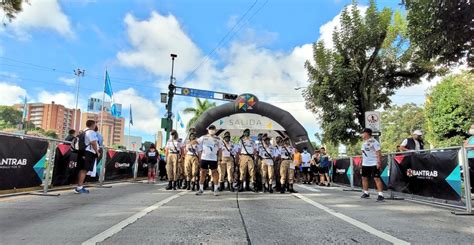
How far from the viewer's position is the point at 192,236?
4516 millimetres

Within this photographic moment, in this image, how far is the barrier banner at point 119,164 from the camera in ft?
47.2

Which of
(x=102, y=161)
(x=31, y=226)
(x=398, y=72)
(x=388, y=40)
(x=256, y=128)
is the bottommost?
(x=31, y=226)

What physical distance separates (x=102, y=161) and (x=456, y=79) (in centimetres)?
3048

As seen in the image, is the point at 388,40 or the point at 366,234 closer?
the point at 366,234

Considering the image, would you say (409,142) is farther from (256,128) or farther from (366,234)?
(256,128)

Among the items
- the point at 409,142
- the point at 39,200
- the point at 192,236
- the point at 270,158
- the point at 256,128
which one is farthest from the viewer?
the point at 256,128

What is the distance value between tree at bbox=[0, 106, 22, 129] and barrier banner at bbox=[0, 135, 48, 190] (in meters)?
88.7

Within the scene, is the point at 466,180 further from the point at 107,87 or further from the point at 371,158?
the point at 107,87

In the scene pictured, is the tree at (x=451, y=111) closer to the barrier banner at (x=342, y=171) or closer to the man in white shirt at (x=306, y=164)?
the barrier banner at (x=342, y=171)

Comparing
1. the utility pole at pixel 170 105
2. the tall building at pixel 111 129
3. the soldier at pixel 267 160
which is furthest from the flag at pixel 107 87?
the tall building at pixel 111 129

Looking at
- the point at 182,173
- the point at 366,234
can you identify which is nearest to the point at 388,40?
the point at 182,173

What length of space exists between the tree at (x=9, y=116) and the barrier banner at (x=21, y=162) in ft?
291

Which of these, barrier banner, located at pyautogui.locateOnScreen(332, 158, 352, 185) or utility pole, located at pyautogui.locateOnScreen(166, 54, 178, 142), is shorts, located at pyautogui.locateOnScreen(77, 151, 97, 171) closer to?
barrier banner, located at pyautogui.locateOnScreen(332, 158, 352, 185)

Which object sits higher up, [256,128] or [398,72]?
[398,72]
